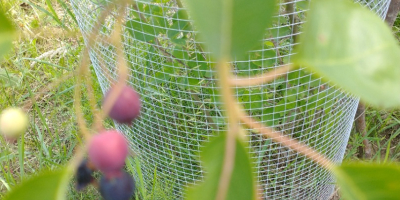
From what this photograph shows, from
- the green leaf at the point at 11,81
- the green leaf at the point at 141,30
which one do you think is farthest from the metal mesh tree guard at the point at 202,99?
the green leaf at the point at 11,81

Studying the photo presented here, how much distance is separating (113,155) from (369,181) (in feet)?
0.54

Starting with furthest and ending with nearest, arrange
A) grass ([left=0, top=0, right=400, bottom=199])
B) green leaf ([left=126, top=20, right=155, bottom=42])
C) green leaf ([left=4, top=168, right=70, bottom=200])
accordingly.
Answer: grass ([left=0, top=0, right=400, bottom=199]), green leaf ([left=126, top=20, right=155, bottom=42]), green leaf ([left=4, top=168, right=70, bottom=200])

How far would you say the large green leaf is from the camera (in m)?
0.25

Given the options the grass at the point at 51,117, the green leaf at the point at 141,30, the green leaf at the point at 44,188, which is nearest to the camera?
the green leaf at the point at 44,188

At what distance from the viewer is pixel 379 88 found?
260 mm

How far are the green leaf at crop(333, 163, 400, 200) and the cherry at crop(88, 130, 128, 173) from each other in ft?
0.49

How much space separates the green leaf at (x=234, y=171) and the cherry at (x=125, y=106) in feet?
0.20

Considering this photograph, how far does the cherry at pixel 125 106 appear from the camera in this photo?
0.28 m

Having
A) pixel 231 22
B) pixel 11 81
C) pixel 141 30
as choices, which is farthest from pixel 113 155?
pixel 11 81

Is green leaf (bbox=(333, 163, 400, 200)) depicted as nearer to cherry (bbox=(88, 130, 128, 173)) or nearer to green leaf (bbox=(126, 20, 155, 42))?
cherry (bbox=(88, 130, 128, 173))

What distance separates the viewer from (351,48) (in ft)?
0.89

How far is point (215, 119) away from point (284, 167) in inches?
9.6

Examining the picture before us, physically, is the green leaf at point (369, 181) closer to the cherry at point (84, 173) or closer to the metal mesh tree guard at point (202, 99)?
the cherry at point (84, 173)

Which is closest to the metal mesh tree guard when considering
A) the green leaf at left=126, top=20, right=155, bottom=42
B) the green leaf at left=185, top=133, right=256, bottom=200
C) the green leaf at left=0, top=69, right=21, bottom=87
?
the green leaf at left=126, top=20, right=155, bottom=42
